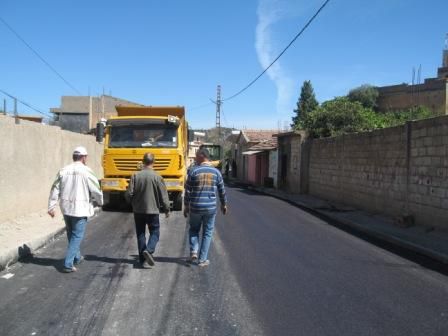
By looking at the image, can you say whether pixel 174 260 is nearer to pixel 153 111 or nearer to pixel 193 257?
pixel 193 257

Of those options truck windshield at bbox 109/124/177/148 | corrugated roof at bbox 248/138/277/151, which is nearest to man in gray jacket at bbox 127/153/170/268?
truck windshield at bbox 109/124/177/148

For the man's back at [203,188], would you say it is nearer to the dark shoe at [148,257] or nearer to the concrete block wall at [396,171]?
the dark shoe at [148,257]

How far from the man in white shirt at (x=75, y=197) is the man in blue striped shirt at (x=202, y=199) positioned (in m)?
1.34

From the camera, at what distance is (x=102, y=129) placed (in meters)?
15.1

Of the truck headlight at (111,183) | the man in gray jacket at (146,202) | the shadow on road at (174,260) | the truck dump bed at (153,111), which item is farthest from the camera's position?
the truck dump bed at (153,111)

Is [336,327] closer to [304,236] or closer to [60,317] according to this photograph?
[60,317]

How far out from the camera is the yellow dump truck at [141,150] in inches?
568

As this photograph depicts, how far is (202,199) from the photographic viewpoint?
7672 millimetres

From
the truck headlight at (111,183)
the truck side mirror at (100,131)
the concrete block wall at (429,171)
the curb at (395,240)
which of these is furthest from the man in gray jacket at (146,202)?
the truck side mirror at (100,131)

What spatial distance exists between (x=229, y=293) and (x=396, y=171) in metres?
9.27

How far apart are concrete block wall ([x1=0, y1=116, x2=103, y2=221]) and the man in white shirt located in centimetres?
394

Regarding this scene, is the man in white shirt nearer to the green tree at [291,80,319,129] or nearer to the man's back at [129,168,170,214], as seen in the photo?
the man's back at [129,168,170,214]

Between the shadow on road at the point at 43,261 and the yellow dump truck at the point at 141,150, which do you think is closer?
the shadow on road at the point at 43,261

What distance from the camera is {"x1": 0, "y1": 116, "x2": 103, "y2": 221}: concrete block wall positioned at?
11.0 m
